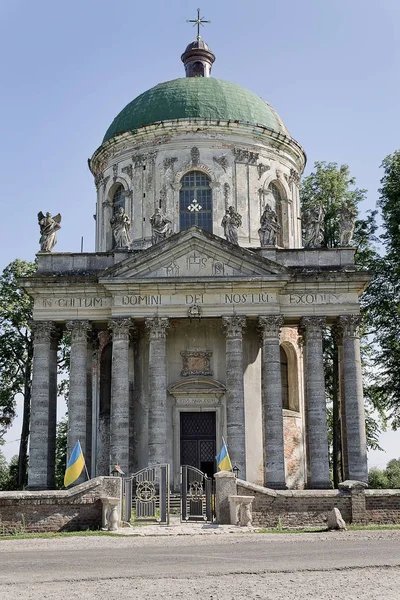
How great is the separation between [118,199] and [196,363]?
10888mm

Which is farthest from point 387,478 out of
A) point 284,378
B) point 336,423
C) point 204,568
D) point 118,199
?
point 204,568

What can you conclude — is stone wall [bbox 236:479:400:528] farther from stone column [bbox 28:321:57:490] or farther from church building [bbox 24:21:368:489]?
stone column [bbox 28:321:57:490]

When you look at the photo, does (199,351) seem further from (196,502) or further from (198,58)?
(198,58)

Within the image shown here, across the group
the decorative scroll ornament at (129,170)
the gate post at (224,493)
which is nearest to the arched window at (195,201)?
the decorative scroll ornament at (129,170)

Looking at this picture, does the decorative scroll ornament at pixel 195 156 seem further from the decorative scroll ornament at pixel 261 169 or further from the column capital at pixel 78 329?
the column capital at pixel 78 329

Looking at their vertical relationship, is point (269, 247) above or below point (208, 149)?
below

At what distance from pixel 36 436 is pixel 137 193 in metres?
13.0

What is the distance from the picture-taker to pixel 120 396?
30141 mm

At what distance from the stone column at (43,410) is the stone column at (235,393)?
282 inches

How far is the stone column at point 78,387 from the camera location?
1192 inches

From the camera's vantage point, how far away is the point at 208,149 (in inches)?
1452

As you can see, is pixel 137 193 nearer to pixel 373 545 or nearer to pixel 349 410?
pixel 349 410

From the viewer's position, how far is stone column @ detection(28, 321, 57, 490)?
3016 cm

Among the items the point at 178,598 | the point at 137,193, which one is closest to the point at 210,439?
the point at 137,193
